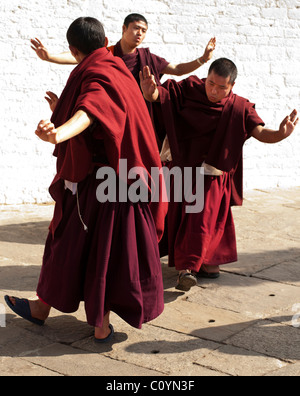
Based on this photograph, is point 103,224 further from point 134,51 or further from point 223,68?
point 134,51

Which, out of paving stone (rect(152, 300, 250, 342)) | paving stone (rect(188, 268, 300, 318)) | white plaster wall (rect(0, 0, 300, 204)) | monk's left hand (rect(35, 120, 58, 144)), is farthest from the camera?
white plaster wall (rect(0, 0, 300, 204))

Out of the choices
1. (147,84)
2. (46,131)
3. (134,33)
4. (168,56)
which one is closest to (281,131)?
(147,84)

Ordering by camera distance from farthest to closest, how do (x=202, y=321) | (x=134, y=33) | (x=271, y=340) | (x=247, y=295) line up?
(x=134, y=33)
(x=247, y=295)
(x=202, y=321)
(x=271, y=340)

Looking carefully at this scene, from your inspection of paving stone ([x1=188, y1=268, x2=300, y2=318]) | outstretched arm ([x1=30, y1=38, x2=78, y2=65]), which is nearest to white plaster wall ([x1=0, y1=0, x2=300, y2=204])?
outstretched arm ([x1=30, y1=38, x2=78, y2=65])

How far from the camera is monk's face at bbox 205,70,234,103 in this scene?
425 cm

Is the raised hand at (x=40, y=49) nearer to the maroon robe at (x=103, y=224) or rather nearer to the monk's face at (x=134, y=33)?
the monk's face at (x=134, y=33)

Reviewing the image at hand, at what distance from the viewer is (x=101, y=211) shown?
11.0 ft

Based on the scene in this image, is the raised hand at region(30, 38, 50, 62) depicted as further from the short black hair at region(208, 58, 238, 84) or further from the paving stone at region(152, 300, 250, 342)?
the paving stone at region(152, 300, 250, 342)

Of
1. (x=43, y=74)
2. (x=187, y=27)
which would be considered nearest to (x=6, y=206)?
(x=43, y=74)

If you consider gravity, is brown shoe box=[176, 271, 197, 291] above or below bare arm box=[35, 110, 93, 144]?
below

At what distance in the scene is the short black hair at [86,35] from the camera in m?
3.25

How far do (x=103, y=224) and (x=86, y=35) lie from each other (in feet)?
3.02

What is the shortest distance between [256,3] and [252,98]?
1.06 m

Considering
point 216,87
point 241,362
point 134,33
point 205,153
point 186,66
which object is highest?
point 134,33
